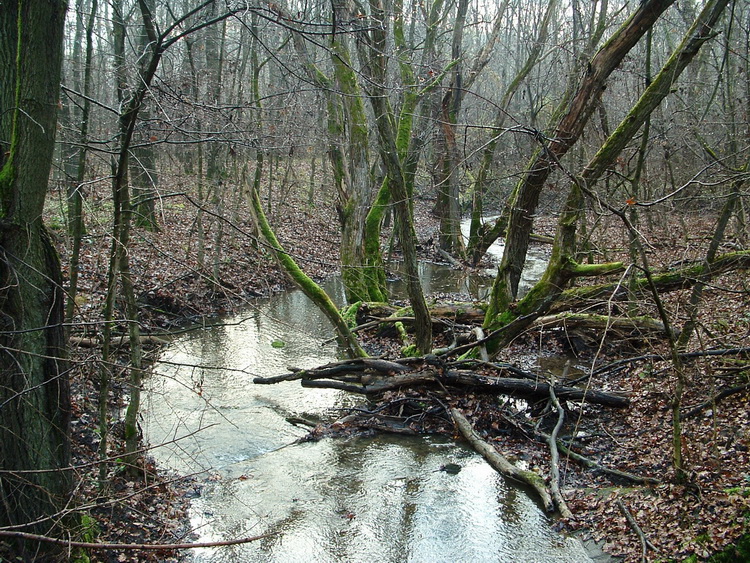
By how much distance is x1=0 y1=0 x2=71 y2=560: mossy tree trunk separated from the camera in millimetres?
3990

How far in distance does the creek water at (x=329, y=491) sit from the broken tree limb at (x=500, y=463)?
4.6 inches

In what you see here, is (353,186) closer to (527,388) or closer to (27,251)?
(527,388)

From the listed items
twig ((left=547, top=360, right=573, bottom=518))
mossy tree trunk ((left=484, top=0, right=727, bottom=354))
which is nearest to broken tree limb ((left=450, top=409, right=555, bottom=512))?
twig ((left=547, top=360, right=573, bottom=518))

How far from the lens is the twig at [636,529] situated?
4.85m

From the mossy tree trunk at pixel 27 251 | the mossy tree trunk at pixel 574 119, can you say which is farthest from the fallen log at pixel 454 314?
the mossy tree trunk at pixel 27 251

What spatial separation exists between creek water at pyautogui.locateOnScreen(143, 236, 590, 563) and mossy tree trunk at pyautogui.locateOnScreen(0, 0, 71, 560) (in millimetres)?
863

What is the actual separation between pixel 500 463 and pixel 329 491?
207 centimetres

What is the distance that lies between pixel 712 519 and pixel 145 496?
5.48 m

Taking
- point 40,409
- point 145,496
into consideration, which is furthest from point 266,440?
point 40,409

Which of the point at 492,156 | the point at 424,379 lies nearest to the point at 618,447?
the point at 424,379

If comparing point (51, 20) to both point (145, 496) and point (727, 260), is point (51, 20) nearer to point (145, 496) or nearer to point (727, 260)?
point (145, 496)

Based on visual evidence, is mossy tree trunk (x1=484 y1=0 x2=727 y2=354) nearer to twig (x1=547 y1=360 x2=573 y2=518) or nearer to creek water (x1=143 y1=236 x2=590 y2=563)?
twig (x1=547 y1=360 x2=573 y2=518)

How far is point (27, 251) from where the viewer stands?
3881 millimetres

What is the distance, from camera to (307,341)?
12609 millimetres
